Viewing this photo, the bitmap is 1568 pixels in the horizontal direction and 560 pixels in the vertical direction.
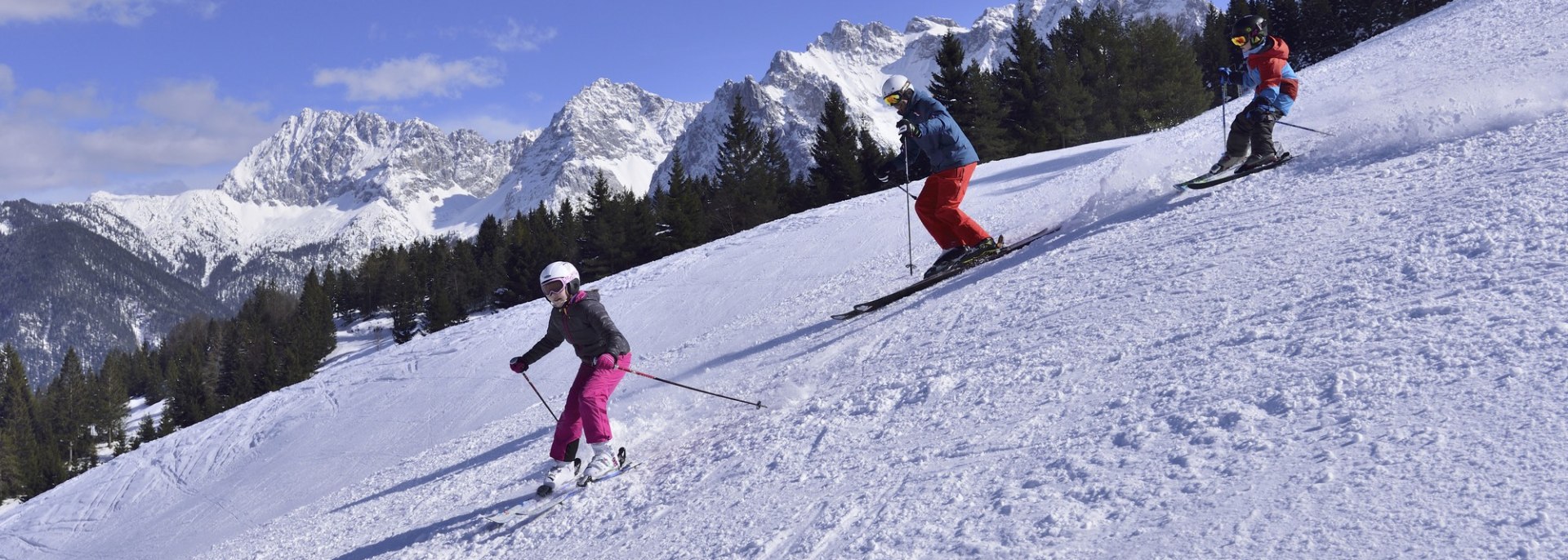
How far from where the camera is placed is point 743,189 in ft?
165

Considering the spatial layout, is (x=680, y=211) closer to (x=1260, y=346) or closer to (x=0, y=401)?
(x=1260, y=346)

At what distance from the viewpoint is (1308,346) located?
4355 millimetres

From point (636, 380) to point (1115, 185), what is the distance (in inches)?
237

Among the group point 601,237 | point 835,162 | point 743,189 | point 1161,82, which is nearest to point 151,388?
point 601,237

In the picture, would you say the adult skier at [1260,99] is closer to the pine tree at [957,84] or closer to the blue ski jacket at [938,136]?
the blue ski jacket at [938,136]

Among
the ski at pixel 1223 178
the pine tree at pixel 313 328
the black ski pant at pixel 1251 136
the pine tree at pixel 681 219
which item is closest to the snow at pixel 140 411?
the pine tree at pixel 313 328

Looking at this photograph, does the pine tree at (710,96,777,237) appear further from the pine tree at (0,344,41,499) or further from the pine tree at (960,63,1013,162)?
the pine tree at (0,344,41,499)

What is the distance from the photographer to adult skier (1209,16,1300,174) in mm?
9141

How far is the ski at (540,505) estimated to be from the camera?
6027 millimetres

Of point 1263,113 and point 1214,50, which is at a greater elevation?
point 1214,50

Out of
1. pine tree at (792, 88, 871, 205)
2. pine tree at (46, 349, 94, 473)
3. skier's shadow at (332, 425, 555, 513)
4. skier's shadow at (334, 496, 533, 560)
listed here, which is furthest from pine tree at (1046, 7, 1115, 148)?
pine tree at (46, 349, 94, 473)

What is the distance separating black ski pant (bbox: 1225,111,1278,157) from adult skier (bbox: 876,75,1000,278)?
2.74 m

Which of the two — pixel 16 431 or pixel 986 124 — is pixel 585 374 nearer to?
pixel 986 124

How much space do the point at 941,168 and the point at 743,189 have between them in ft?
136
